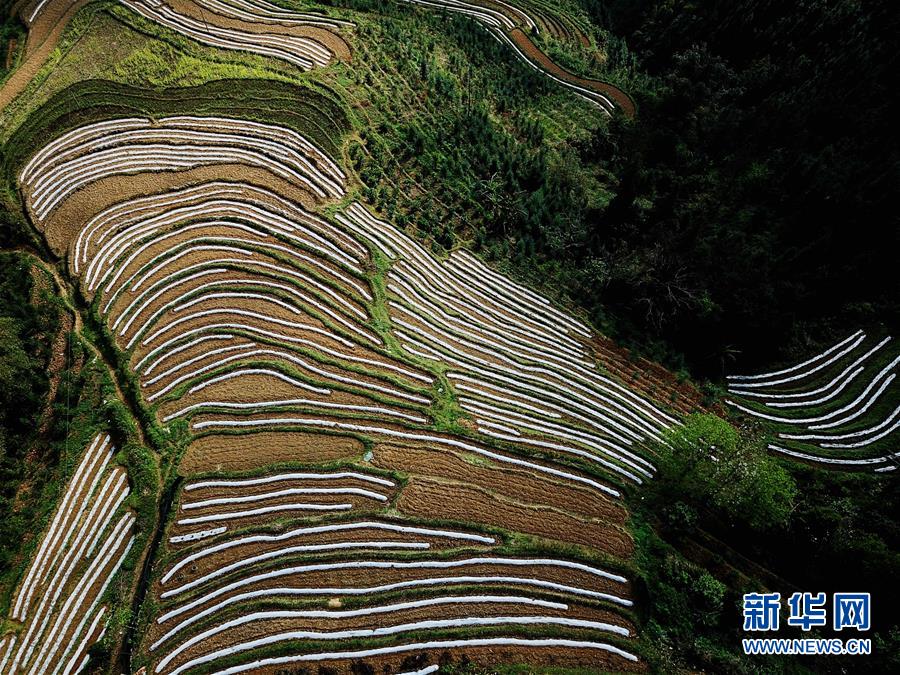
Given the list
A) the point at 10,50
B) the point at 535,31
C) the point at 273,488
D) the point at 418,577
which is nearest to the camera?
the point at 418,577

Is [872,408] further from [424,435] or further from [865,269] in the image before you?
[424,435]

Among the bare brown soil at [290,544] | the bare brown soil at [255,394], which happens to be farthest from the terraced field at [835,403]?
the bare brown soil at [255,394]

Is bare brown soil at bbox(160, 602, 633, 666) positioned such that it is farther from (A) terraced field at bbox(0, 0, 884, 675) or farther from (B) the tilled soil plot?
(A) terraced field at bbox(0, 0, 884, 675)

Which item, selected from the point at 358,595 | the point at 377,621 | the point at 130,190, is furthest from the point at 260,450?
the point at 130,190

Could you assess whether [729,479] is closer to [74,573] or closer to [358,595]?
[358,595]

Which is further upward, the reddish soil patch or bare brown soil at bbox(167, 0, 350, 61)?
bare brown soil at bbox(167, 0, 350, 61)

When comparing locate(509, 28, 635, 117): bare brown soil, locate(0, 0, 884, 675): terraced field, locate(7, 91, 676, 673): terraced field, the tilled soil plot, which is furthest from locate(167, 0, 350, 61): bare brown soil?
the tilled soil plot

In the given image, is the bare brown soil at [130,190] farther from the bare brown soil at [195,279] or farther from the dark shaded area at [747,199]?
the dark shaded area at [747,199]
